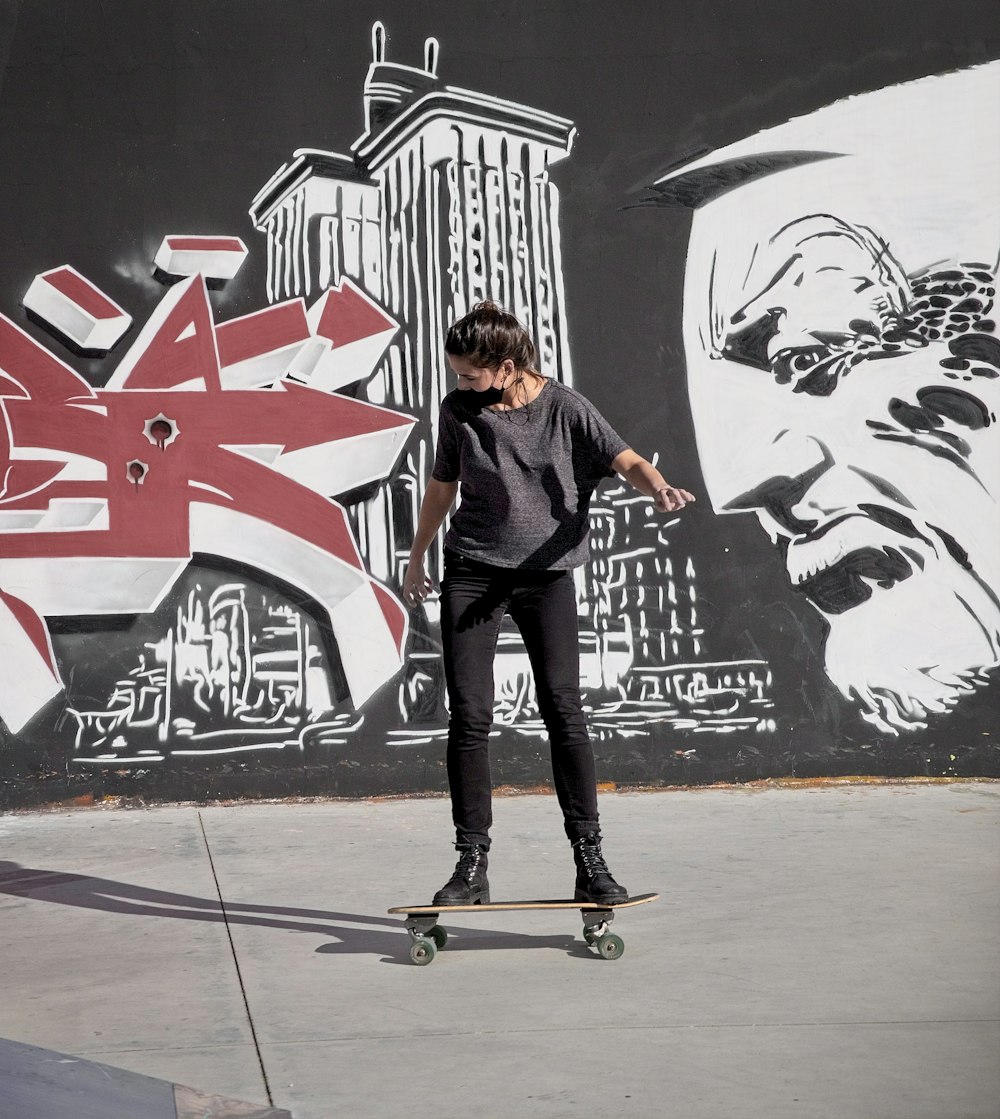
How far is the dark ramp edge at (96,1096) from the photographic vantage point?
2.61 meters

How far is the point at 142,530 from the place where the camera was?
6242mm

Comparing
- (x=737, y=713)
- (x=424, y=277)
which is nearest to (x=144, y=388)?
(x=424, y=277)

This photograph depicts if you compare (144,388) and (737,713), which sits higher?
(144,388)

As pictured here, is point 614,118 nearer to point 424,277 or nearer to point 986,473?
point 424,277

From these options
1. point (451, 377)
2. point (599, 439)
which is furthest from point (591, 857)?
point (451, 377)

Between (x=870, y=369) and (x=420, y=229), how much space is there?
2351mm

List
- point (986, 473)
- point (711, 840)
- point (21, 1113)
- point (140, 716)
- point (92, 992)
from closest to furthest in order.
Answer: point (21, 1113)
point (92, 992)
point (711, 840)
point (140, 716)
point (986, 473)

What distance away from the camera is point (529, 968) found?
3.69 m

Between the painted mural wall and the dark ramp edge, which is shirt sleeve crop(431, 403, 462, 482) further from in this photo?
the painted mural wall

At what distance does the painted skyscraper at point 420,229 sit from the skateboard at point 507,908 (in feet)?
9.21

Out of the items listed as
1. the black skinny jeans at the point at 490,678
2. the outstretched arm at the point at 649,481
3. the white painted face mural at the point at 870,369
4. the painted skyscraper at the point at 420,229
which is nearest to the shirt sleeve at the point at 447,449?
the black skinny jeans at the point at 490,678

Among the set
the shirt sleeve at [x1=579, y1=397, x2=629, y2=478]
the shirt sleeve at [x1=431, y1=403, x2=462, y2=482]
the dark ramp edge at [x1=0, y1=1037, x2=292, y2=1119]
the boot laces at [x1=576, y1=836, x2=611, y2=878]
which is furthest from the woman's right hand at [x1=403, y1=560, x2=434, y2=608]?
the dark ramp edge at [x1=0, y1=1037, x2=292, y2=1119]

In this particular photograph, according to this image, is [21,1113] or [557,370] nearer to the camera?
[21,1113]

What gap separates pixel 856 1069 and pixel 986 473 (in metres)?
4.47
